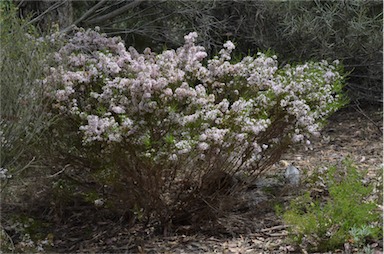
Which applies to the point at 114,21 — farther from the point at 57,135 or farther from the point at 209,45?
the point at 57,135

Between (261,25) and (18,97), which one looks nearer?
(18,97)

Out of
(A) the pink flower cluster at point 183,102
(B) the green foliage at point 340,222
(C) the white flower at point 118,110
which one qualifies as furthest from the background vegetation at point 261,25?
(B) the green foliage at point 340,222

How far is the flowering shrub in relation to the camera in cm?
341

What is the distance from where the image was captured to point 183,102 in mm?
3516

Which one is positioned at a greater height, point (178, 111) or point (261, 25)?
point (261, 25)

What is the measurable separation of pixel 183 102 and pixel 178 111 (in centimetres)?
6

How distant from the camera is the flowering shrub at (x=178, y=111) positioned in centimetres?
341

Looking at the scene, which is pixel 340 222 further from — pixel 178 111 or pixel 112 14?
pixel 112 14

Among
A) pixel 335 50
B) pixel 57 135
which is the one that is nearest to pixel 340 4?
pixel 335 50

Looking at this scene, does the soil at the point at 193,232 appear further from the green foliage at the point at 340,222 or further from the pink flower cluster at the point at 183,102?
the pink flower cluster at the point at 183,102

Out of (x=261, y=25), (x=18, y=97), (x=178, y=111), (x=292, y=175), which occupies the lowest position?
(x=292, y=175)

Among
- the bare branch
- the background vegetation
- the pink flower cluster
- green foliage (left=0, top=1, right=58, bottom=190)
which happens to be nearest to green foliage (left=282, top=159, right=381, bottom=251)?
the pink flower cluster

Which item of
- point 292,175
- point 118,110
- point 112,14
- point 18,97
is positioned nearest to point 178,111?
point 118,110

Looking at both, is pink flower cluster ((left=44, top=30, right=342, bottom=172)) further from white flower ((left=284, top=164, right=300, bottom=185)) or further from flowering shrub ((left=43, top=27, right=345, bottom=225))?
white flower ((left=284, top=164, right=300, bottom=185))
